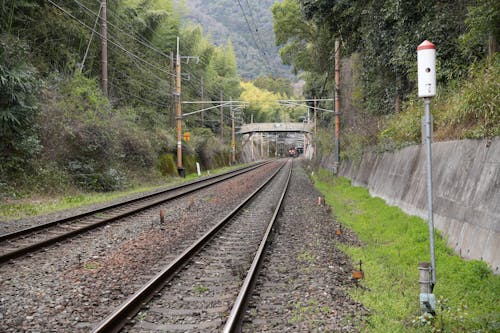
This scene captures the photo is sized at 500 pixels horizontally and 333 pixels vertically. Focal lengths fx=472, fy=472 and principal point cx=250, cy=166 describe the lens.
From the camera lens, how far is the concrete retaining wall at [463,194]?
6.42m

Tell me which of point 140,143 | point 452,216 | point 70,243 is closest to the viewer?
point 452,216

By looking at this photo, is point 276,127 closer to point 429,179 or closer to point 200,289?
point 200,289

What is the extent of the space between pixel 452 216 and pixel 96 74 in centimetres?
2873

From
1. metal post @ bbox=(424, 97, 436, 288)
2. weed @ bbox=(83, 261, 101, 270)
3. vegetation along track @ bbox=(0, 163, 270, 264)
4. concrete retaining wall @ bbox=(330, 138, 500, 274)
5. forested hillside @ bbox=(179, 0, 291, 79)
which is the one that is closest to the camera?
metal post @ bbox=(424, 97, 436, 288)

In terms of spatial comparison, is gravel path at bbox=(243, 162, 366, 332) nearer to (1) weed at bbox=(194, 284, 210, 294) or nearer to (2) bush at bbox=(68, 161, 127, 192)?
(1) weed at bbox=(194, 284, 210, 294)

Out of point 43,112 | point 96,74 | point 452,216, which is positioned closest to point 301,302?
point 452,216

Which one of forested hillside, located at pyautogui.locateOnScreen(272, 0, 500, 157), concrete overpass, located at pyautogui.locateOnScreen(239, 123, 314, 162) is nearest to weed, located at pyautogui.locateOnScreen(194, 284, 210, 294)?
forested hillside, located at pyautogui.locateOnScreen(272, 0, 500, 157)

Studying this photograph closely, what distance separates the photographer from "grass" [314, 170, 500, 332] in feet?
15.6

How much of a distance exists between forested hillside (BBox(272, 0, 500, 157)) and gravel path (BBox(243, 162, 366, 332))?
3.23 meters

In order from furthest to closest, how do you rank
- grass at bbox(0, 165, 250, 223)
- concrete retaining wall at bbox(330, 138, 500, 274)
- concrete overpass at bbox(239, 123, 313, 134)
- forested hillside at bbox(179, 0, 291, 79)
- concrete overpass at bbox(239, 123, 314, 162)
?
forested hillside at bbox(179, 0, 291, 79)
concrete overpass at bbox(239, 123, 314, 162)
concrete overpass at bbox(239, 123, 313, 134)
grass at bbox(0, 165, 250, 223)
concrete retaining wall at bbox(330, 138, 500, 274)

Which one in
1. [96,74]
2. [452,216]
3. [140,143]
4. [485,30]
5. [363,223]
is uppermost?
[96,74]

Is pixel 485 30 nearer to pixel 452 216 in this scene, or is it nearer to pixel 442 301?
pixel 452 216

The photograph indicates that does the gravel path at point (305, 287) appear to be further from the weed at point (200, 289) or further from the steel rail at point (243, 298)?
the weed at point (200, 289)

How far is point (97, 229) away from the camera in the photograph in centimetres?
1053
